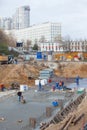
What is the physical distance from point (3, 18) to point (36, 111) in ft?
566

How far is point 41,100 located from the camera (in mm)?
21594

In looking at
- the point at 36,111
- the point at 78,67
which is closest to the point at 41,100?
the point at 36,111

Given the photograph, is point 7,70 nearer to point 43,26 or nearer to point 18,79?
point 18,79

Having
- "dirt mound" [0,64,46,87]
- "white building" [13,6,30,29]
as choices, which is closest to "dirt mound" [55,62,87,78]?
"dirt mound" [0,64,46,87]

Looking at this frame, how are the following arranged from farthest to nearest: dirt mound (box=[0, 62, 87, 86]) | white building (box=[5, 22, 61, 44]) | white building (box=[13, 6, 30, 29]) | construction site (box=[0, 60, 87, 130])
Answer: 1. white building (box=[13, 6, 30, 29])
2. white building (box=[5, 22, 61, 44])
3. dirt mound (box=[0, 62, 87, 86])
4. construction site (box=[0, 60, 87, 130])

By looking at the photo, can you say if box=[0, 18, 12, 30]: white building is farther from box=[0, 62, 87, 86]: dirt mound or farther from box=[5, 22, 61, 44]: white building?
box=[0, 62, 87, 86]: dirt mound

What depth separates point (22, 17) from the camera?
173m

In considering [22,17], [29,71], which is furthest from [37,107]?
[22,17]

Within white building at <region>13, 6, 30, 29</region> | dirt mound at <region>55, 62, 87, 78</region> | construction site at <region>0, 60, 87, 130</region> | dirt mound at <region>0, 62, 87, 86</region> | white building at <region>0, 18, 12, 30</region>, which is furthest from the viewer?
white building at <region>0, 18, 12, 30</region>

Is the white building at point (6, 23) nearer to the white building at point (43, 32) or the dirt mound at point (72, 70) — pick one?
the white building at point (43, 32)

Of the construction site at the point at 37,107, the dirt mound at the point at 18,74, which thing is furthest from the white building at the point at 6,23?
the dirt mound at the point at 18,74

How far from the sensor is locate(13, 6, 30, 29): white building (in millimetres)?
172250

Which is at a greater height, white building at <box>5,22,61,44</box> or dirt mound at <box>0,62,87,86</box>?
white building at <box>5,22,61,44</box>

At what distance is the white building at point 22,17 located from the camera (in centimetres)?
17225
